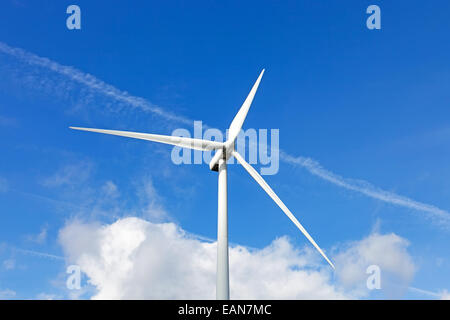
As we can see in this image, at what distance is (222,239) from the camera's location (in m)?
27.5

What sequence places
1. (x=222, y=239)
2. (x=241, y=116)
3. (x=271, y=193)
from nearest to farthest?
(x=222, y=239) < (x=271, y=193) < (x=241, y=116)

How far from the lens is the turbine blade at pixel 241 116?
32.8m

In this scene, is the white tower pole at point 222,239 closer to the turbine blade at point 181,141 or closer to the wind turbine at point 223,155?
the wind turbine at point 223,155

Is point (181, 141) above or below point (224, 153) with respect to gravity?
above

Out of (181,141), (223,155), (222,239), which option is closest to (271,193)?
(223,155)

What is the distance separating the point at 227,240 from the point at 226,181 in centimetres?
507

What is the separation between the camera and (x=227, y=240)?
27797mm

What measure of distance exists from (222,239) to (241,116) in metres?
11.5

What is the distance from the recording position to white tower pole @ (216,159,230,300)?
25656 mm

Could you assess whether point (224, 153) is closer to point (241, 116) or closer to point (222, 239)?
point (241, 116)

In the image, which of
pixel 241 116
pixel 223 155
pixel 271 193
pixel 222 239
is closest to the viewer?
pixel 222 239
